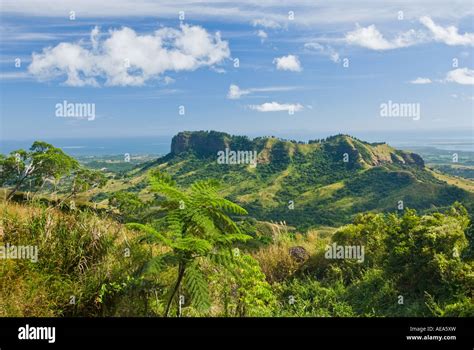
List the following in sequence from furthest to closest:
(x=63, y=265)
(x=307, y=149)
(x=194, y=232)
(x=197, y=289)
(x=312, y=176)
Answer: (x=307, y=149)
(x=312, y=176)
(x=63, y=265)
(x=194, y=232)
(x=197, y=289)

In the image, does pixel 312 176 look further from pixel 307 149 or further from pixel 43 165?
pixel 43 165

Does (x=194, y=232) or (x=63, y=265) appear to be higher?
(x=194, y=232)

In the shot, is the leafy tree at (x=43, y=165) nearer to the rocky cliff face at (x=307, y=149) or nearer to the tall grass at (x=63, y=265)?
the tall grass at (x=63, y=265)

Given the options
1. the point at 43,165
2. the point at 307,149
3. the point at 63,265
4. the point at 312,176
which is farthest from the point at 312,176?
the point at 63,265

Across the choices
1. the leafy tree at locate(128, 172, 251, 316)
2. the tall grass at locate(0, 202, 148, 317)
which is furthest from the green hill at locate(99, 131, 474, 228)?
the leafy tree at locate(128, 172, 251, 316)

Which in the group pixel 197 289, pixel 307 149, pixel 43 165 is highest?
pixel 307 149
